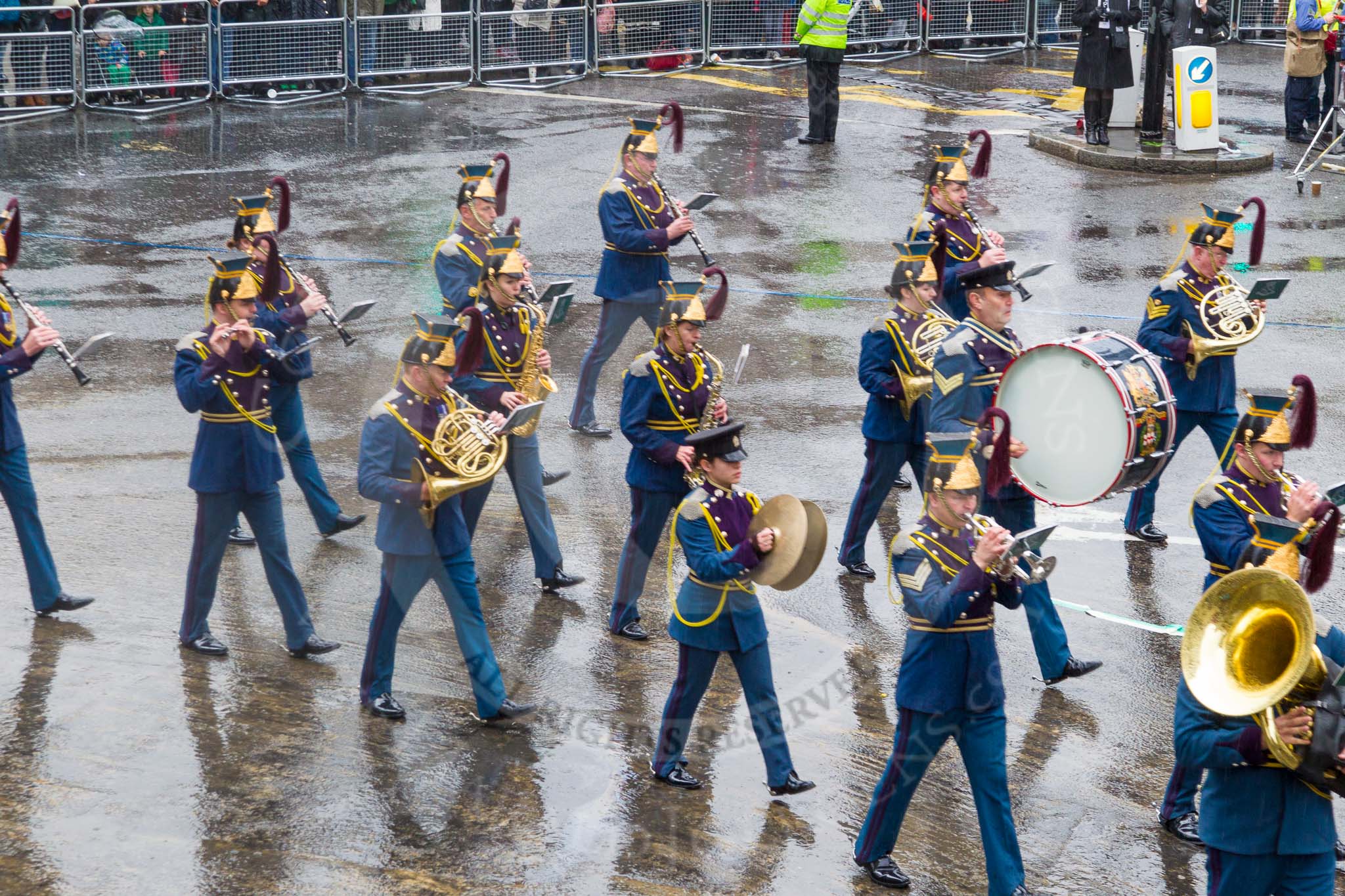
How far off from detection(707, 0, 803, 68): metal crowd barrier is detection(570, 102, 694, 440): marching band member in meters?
12.1

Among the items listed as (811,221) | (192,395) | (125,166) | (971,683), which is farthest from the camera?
(125,166)

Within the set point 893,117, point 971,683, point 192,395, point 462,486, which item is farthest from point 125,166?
point 971,683

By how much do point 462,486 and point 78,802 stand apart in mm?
2079

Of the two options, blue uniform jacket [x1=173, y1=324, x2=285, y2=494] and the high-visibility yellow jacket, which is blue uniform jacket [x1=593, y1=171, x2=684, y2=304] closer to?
blue uniform jacket [x1=173, y1=324, x2=285, y2=494]

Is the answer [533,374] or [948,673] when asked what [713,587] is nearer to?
[948,673]

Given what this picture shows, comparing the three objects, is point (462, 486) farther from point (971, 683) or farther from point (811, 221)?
point (811, 221)

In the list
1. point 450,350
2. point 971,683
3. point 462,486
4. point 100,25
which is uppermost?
point 100,25

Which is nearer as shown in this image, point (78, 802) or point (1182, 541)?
point (78, 802)

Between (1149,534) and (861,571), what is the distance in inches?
72.5

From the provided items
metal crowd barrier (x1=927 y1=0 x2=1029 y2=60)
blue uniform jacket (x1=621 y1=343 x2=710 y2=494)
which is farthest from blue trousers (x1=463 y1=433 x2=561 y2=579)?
metal crowd barrier (x1=927 y1=0 x2=1029 y2=60)

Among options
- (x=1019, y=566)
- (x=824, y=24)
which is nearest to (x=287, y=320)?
(x=1019, y=566)

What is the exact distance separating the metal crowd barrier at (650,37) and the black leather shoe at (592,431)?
12.1 meters

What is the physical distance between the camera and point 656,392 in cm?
858

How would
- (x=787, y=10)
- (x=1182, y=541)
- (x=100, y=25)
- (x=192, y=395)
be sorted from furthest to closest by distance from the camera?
(x=787, y=10)
(x=100, y=25)
(x=1182, y=541)
(x=192, y=395)
